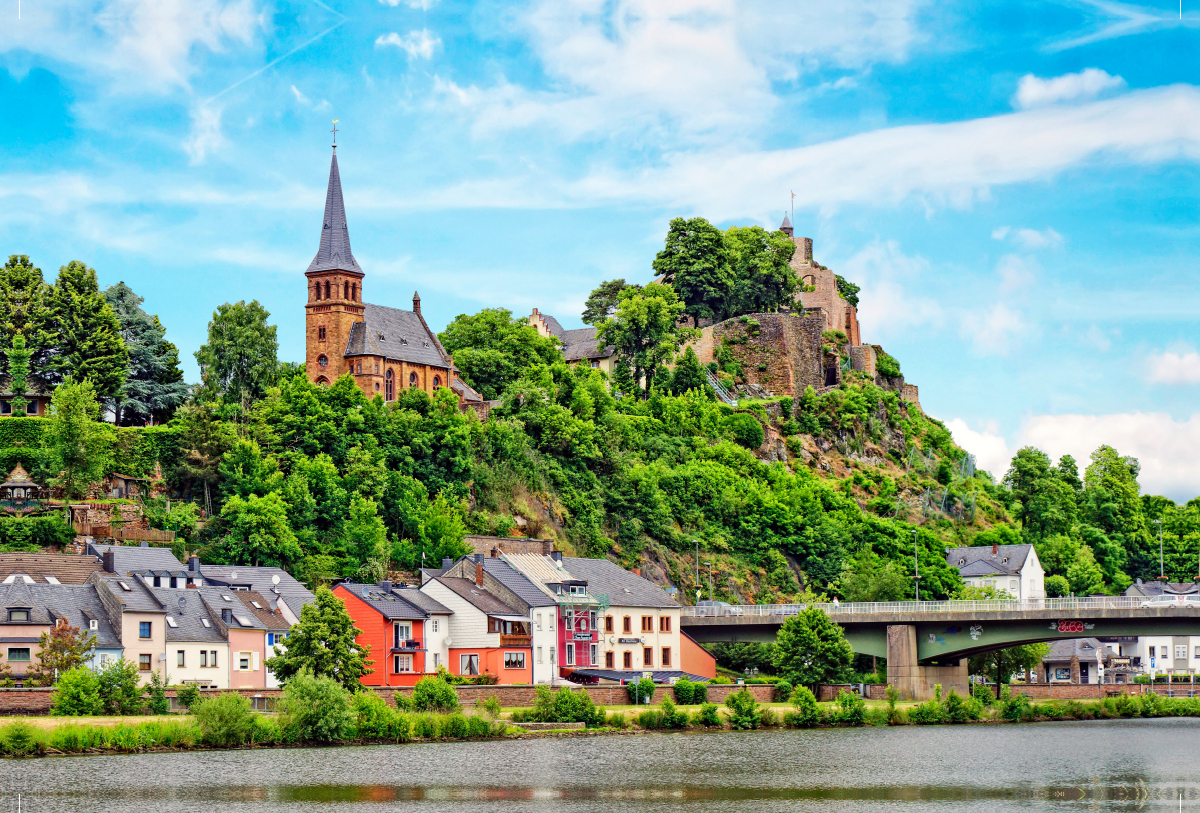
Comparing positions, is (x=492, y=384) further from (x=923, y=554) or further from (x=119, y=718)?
(x=119, y=718)

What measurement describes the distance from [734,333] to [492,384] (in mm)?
32722

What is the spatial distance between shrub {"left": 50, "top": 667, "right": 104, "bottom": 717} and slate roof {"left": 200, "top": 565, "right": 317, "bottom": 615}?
2088 cm

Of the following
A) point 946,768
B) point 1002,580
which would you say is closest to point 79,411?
point 946,768

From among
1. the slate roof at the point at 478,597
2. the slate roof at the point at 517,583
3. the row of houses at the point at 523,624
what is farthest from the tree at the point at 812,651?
the slate roof at the point at 478,597

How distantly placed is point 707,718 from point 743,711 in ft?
5.68

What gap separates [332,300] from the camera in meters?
115

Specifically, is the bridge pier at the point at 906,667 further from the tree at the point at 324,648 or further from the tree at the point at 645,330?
the tree at the point at 645,330

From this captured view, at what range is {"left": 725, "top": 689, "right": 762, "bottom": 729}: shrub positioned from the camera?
7675cm

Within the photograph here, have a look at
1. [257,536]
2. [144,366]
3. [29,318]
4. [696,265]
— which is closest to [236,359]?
[144,366]

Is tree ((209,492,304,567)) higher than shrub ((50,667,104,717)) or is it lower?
higher

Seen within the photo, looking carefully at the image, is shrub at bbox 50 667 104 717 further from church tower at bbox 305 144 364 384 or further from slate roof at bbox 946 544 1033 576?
slate roof at bbox 946 544 1033 576

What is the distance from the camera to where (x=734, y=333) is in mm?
149500


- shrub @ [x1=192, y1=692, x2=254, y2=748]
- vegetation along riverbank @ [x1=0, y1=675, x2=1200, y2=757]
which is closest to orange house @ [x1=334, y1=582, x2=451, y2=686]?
vegetation along riverbank @ [x1=0, y1=675, x2=1200, y2=757]

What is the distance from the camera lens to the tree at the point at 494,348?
124m
